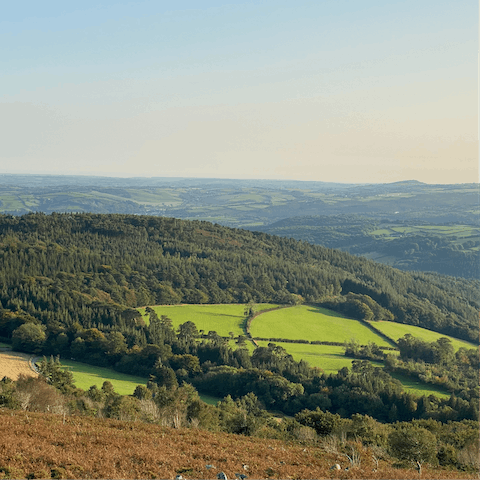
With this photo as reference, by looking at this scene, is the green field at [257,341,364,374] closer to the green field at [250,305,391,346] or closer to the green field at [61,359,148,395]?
the green field at [250,305,391,346]

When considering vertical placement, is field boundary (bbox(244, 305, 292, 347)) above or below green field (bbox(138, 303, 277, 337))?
below

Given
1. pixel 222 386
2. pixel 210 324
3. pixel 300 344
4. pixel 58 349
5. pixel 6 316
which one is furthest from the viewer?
pixel 210 324

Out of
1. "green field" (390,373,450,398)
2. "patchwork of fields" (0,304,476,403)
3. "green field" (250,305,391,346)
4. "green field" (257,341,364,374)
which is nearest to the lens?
"green field" (390,373,450,398)

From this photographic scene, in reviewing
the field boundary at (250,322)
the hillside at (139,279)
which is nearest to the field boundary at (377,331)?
the hillside at (139,279)

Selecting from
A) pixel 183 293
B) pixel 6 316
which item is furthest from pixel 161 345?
pixel 183 293

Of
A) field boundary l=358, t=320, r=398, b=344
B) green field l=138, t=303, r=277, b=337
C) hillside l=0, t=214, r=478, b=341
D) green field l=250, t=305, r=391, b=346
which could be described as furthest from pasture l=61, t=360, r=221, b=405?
field boundary l=358, t=320, r=398, b=344

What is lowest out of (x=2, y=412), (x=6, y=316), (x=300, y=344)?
(x=300, y=344)

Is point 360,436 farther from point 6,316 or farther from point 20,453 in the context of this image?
point 6,316
